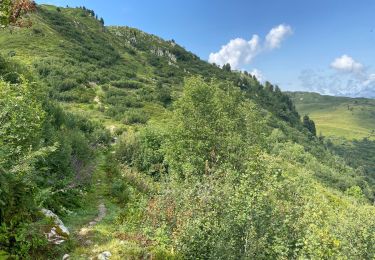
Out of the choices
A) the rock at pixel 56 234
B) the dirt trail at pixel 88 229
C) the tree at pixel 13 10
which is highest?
the tree at pixel 13 10

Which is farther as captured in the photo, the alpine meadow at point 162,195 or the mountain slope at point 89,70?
the mountain slope at point 89,70

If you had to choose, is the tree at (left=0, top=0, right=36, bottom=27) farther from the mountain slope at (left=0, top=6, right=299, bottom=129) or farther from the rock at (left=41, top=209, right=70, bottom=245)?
the mountain slope at (left=0, top=6, right=299, bottom=129)

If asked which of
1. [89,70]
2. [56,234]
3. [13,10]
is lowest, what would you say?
[56,234]

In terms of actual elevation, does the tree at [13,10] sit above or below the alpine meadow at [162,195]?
above

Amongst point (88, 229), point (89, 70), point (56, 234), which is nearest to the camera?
point (56, 234)

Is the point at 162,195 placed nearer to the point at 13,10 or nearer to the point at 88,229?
the point at 88,229

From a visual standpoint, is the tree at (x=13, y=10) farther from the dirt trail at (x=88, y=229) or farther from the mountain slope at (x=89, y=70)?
the mountain slope at (x=89, y=70)

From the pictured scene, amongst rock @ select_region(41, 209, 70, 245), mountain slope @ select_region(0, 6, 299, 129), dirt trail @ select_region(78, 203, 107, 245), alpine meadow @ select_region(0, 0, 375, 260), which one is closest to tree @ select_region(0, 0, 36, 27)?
alpine meadow @ select_region(0, 0, 375, 260)

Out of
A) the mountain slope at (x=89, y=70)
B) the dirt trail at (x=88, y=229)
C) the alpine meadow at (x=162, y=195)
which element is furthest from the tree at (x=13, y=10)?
the mountain slope at (x=89, y=70)

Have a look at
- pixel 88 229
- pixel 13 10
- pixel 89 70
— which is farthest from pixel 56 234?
pixel 89 70

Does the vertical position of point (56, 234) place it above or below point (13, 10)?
below

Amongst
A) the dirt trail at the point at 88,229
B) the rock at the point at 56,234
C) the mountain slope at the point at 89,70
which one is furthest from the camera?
the mountain slope at the point at 89,70

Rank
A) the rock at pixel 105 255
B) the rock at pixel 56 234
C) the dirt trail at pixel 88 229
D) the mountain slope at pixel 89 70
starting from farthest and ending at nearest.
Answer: the mountain slope at pixel 89 70
the dirt trail at pixel 88 229
the rock at pixel 56 234
the rock at pixel 105 255

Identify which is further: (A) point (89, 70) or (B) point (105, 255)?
(A) point (89, 70)
